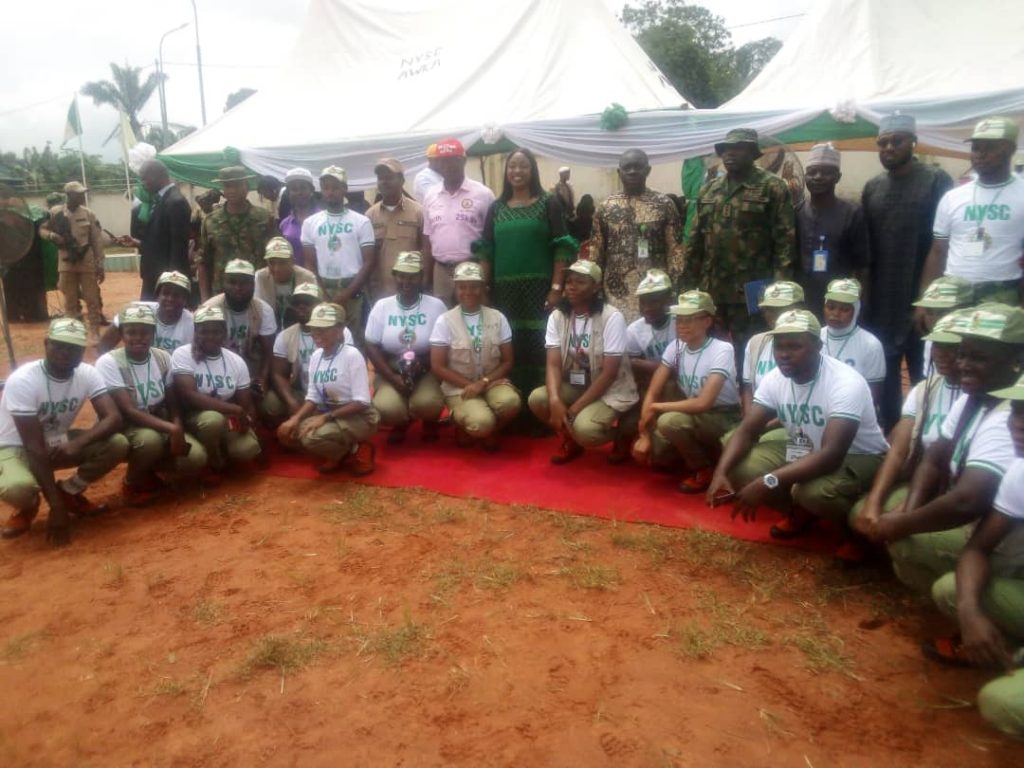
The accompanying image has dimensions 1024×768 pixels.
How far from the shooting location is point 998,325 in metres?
2.68

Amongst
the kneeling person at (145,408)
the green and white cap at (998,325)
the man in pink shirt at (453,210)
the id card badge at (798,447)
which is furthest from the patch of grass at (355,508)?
the green and white cap at (998,325)

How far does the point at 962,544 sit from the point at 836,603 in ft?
1.93

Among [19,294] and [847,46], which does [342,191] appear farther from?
[19,294]

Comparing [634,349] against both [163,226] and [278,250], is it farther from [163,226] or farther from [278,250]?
[163,226]

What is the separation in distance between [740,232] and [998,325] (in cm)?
208

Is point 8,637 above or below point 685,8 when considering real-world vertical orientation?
below

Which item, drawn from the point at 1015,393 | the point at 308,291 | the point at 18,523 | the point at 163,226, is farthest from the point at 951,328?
the point at 163,226

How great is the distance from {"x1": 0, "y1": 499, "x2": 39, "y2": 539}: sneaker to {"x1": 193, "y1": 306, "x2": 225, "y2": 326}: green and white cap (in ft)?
4.21

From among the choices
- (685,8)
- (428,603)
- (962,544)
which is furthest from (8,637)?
(685,8)

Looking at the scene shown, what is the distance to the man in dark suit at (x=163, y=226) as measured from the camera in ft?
20.2

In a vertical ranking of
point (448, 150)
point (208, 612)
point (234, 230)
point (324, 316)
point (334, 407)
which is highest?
point (448, 150)

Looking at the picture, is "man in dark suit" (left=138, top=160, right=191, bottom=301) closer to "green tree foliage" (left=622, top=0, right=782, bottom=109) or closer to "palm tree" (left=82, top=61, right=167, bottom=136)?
"green tree foliage" (left=622, top=0, right=782, bottom=109)

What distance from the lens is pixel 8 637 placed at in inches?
127

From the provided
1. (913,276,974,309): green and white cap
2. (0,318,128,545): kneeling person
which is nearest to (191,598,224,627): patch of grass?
(0,318,128,545): kneeling person
